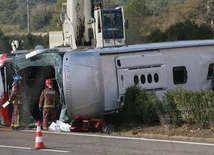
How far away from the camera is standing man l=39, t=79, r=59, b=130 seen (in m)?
19.5

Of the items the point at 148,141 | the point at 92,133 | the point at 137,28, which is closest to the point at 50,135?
the point at 92,133

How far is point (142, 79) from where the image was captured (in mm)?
20547

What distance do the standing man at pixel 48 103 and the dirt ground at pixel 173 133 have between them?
2.40 m

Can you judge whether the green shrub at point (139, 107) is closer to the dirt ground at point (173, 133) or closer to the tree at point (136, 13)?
the dirt ground at point (173, 133)

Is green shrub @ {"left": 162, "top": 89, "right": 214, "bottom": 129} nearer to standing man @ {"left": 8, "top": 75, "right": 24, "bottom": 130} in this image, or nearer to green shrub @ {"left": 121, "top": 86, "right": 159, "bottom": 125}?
green shrub @ {"left": 121, "top": 86, "right": 159, "bottom": 125}

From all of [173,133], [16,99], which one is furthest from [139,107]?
[16,99]

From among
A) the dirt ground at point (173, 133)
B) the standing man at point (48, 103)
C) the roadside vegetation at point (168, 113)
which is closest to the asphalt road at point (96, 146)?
the dirt ground at point (173, 133)

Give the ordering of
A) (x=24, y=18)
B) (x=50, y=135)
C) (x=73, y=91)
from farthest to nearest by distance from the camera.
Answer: (x=24, y=18) → (x=73, y=91) → (x=50, y=135)

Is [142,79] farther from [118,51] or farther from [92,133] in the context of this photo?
[92,133]

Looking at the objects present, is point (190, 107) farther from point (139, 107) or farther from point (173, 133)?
point (139, 107)

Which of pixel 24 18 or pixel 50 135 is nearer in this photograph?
pixel 50 135

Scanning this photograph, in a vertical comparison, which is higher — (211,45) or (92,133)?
(211,45)

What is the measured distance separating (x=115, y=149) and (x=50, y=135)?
3.72 m

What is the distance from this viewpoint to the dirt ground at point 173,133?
16.2 metres
